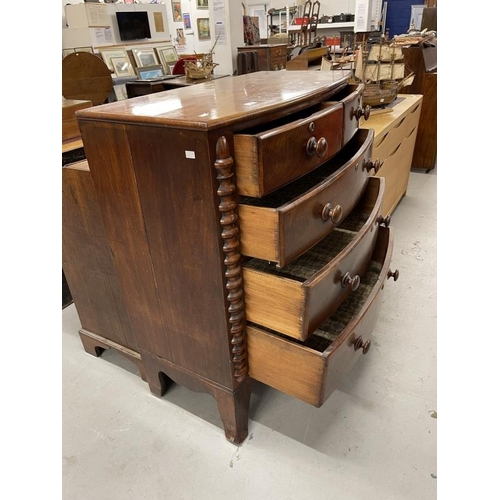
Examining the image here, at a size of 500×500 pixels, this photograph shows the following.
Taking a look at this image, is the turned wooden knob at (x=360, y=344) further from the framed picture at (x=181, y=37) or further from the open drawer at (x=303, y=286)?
the framed picture at (x=181, y=37)

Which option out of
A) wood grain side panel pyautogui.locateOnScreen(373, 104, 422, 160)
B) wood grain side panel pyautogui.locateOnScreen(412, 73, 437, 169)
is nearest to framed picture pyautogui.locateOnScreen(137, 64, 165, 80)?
wood grain side panel pyautogui.locateOnScreen(412, 73, 437, 169)

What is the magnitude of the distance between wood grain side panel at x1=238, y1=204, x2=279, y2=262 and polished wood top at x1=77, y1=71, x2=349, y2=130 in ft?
0.55

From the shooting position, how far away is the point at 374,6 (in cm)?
562

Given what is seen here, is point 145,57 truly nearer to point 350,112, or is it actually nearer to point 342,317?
point 350,112

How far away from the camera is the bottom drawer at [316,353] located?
889mm

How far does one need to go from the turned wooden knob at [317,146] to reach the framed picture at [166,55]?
4.03 m

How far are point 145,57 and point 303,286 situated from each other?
13.6 ft

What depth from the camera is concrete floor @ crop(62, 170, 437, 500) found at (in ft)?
3.29

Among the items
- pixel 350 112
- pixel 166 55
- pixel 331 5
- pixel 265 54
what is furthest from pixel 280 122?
pixel 331 5

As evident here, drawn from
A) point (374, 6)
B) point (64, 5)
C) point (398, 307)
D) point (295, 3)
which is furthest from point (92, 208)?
point (295, 3)

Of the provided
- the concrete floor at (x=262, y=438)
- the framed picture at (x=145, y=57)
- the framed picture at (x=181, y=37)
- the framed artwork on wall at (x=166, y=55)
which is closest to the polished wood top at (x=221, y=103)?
the concrete floor at (x=262, y=438)

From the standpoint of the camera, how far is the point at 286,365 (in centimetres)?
93

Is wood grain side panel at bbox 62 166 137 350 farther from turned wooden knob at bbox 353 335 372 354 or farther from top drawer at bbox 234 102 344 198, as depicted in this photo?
turned wooden knob at bbox 353 335 372 354

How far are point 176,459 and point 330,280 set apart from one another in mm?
653
